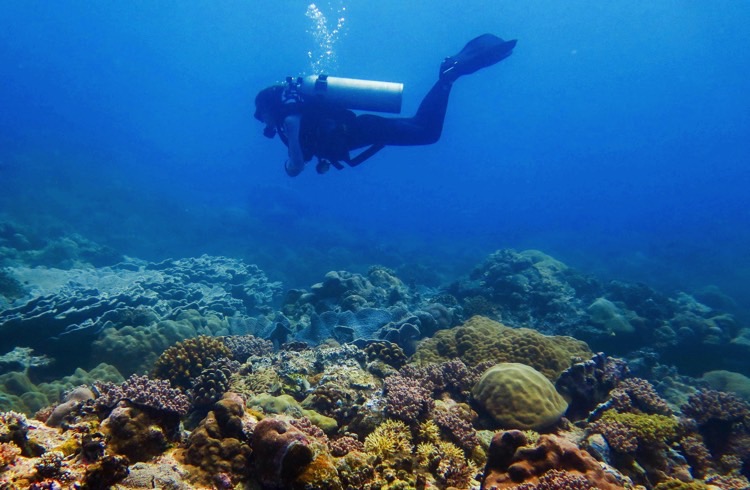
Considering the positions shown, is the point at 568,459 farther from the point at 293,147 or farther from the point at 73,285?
the point at 73,285

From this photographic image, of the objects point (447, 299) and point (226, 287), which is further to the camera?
point (226, 287)

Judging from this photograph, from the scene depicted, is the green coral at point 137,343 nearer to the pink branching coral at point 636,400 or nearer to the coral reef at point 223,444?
the coral reef at point 223,444

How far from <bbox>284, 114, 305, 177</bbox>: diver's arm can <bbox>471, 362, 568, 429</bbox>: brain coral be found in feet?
23.3

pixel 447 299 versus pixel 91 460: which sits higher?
pixel 447 299

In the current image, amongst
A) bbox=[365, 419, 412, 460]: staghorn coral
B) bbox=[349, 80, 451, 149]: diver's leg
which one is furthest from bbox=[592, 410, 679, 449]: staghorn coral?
bbox=[349, 80, 451, 149]: diver's leg

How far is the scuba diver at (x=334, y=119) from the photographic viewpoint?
10.6 m

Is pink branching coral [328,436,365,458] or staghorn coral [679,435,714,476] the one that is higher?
staghorn coral [679,435,714,476]

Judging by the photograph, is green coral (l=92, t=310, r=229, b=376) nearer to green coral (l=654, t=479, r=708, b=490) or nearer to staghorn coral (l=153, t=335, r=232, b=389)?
staghorn coral (l=153, t=335, r=232, b=389)

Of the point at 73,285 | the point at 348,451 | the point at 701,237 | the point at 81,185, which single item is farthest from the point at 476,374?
the point at 701,237

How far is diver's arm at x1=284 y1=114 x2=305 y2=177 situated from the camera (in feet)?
33.5

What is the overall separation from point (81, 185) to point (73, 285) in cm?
2930

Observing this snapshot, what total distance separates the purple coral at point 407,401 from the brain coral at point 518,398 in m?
1.11

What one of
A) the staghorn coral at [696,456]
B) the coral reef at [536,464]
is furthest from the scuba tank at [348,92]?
the staghorn coral at [696,456]

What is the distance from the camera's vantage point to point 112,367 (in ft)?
25.7
